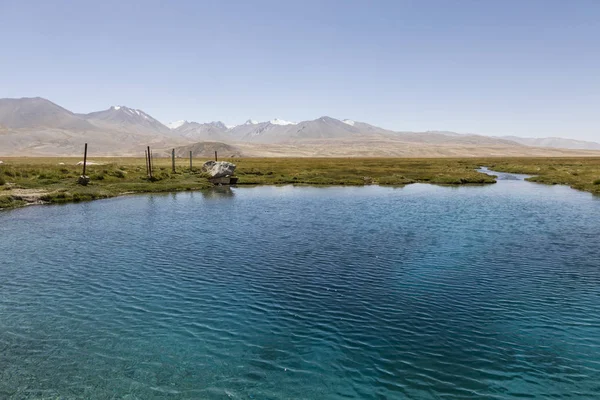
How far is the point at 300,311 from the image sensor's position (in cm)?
1984

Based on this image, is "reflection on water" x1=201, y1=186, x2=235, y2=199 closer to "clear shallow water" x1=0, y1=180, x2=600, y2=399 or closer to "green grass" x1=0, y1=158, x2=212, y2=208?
"green grass" x1=0, y1=158, x2=212, y2=208

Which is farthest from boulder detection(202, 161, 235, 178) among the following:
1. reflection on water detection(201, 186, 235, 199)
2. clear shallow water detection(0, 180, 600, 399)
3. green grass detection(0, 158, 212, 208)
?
clear shallow water detection(0, 180, 600, 399)

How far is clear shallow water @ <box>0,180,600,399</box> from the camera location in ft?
46.2

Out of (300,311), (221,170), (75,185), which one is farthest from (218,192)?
(300,311)

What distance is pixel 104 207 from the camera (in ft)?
174

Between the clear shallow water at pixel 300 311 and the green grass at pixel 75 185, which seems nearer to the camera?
the clear shallow water at pixel 300 311

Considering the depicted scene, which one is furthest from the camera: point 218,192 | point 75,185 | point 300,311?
→ point 218,192

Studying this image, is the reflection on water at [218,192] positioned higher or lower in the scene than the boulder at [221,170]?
lower

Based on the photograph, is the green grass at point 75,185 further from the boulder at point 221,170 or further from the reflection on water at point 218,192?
the reflection on water at point 218,192

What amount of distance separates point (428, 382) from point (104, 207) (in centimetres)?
4994

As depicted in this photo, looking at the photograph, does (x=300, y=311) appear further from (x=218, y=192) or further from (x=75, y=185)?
(x=75, y=185)

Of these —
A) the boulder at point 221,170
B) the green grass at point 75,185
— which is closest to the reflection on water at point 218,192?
the green grass at point 75,185

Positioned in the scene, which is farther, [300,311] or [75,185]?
[75,185]

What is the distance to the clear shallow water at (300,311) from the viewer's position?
14.1 meters
